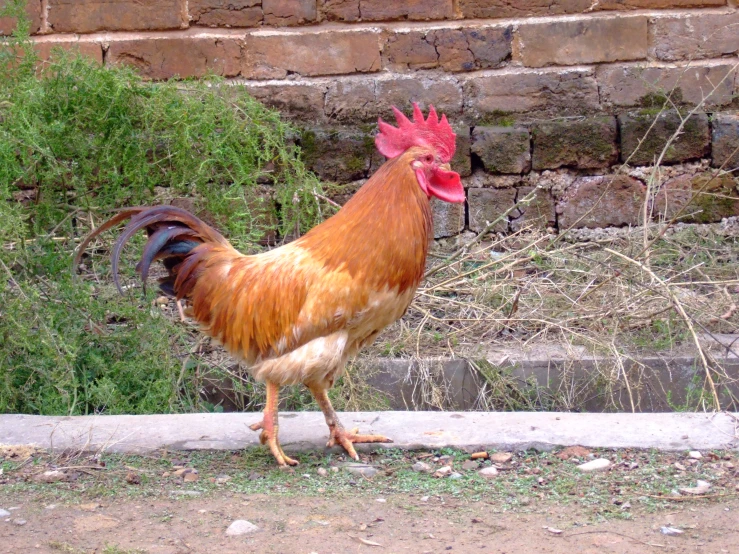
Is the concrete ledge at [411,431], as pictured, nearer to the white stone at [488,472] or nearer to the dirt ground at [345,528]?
the white stone at [488,472]

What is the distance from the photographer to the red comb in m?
3.92

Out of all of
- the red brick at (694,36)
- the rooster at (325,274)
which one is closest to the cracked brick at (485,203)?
the red brick at (694,36)

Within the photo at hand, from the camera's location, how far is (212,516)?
3.35 metres

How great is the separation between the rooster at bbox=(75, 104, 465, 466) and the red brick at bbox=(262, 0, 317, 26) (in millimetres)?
3065

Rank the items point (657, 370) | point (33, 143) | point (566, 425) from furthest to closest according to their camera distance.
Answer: point (657, 370) → point (33, 143) → point (566, 425)

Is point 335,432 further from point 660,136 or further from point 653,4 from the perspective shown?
point 653,4

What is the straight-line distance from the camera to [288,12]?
6676mm

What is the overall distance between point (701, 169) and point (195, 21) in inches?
169

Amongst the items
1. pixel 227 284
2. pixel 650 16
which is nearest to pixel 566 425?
pixel 227 284

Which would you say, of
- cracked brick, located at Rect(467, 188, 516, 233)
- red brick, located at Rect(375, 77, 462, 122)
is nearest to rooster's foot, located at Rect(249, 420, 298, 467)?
cracked brick, located at Rect(467, 188, 516, 233)

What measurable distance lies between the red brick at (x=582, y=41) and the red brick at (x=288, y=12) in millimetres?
1695

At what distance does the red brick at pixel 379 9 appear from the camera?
6.66 meters

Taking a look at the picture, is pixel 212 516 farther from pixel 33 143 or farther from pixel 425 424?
pixel 33 143

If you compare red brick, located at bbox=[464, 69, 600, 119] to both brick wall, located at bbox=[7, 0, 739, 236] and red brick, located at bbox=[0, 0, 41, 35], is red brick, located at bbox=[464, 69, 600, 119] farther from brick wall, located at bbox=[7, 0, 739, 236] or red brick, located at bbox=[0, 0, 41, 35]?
red brick, located at bbox=[0, 0, 41, 35]
